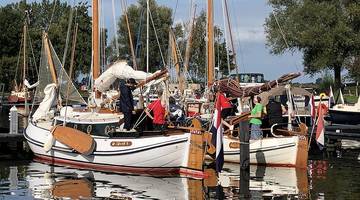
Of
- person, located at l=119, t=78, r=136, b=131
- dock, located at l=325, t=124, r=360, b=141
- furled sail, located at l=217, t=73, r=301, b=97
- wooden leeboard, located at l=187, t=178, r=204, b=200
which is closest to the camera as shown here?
wooden leeboard, located at l=187, t=178, r=204, b=200

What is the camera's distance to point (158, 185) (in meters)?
21.1

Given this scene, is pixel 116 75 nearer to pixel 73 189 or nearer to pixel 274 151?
pixel 274 151

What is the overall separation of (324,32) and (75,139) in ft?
131

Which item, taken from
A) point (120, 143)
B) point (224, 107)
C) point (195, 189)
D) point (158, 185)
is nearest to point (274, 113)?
point (224, 107)

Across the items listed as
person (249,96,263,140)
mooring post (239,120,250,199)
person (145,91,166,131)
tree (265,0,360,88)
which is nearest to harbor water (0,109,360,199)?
mooring post (239,120,250,199)

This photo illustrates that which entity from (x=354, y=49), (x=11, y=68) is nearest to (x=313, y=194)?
(x=354, y=49)

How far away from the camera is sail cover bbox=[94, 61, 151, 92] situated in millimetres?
25259

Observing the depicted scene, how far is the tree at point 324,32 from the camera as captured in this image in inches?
2367

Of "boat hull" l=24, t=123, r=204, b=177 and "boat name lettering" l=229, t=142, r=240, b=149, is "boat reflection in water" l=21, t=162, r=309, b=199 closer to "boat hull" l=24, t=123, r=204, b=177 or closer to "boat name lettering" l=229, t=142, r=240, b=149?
"boat hull" l=24, t=123, r=204, b=177

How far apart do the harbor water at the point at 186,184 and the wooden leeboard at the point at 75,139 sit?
2.65 ft

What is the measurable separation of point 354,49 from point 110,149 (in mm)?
41310

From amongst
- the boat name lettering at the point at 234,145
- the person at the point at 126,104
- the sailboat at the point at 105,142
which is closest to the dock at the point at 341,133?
the boat name lettering at the point at 234,145

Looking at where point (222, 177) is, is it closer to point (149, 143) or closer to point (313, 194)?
point (149, 143)

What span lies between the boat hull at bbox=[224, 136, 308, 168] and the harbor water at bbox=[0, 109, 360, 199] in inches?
14.0
